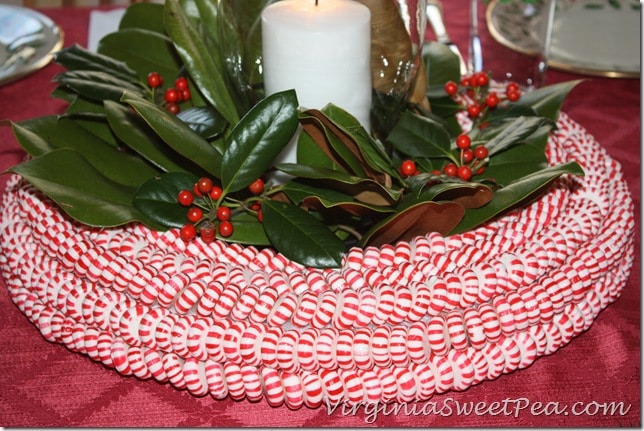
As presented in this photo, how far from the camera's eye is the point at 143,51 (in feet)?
2.37

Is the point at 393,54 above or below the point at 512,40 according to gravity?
above

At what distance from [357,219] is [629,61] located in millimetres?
521

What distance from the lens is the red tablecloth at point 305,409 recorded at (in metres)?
0.51

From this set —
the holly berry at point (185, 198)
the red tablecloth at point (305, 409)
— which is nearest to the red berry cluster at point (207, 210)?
the holly berry at point (185, 198)

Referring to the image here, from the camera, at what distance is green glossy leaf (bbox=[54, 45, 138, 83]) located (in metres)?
0.66

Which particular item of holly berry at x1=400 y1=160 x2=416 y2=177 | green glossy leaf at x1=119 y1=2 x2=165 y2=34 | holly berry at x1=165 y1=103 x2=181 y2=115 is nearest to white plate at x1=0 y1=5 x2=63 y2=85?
green glossy leaf at x1=119 y1=2 x2=165 y2=34

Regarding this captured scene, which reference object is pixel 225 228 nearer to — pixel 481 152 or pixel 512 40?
pixel 481 152

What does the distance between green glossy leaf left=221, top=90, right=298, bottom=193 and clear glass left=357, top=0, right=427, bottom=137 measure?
0.13 m

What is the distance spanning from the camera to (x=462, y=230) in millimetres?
546

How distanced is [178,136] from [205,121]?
0.09 metres

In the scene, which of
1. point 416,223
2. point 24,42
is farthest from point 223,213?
point 24,42

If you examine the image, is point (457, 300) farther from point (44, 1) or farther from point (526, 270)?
point (44, 1)

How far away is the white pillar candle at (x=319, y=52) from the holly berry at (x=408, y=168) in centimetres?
6

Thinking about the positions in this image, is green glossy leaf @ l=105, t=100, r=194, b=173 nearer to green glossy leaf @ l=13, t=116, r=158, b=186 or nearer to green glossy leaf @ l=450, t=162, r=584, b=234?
green glossy leaf @ l=13, t=116, r=158, b=186
